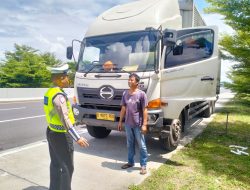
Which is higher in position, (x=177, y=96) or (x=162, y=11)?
(x=162, y=11)

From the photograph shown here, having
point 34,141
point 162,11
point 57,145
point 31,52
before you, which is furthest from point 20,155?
point 31,52

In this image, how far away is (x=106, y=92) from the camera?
5.49 metres

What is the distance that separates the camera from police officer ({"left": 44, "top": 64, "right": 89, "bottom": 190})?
124 inches

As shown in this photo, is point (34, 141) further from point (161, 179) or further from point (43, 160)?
point (161, 179)

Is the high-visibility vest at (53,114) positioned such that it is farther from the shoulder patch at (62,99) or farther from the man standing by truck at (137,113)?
the man standing by truck at (137,113)

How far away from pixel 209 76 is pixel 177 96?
1200mm

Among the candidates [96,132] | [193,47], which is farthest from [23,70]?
[193,47]

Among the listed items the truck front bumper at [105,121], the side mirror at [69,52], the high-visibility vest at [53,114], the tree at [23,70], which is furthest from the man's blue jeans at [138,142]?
the tree at [23,70]

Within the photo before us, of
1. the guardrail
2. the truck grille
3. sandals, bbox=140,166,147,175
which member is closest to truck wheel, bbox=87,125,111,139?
the truck grille

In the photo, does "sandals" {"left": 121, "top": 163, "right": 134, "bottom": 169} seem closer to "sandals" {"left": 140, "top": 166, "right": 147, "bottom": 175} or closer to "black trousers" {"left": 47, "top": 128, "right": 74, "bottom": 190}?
"sandals" {"left": 140, "top": 166, "right": 147, "bottom": 175}

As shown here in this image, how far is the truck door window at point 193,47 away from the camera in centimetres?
565

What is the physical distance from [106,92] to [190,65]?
198 centimetres

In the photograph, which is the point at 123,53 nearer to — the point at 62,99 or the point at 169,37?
the point at 169,37

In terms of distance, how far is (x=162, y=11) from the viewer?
5938 mm
